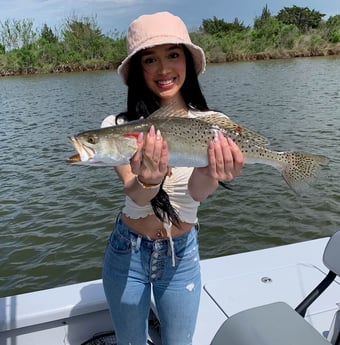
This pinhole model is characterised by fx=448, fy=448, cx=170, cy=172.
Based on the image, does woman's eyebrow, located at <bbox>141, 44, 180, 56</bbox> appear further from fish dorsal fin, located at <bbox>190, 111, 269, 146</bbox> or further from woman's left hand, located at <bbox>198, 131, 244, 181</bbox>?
woman's left hand, located at <bbox>198, 131, 244, 181</bbox>

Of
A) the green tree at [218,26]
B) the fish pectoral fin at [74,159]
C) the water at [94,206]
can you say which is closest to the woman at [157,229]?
the fish pectoral fin at [74,159]

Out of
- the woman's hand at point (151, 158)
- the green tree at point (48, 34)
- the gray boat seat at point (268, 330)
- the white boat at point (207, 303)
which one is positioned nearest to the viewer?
the gray boat seat at point (268, 330)

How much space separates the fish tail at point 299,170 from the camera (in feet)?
8.57

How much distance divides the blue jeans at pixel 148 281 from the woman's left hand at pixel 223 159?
45 cm

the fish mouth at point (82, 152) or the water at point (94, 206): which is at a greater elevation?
the fish mouth at point (82, 152)

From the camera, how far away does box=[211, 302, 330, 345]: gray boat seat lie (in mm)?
1897

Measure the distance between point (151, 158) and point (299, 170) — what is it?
1.01 metres

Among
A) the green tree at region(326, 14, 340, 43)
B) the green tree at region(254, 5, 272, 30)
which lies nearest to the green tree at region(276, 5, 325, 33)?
the green tree at region(254, 5, 272, 30)

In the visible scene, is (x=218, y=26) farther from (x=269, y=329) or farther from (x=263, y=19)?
(x=269, y=329)

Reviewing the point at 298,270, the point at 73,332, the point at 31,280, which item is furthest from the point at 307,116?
the point at 73,332

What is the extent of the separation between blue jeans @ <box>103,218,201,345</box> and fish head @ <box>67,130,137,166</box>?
0.41m

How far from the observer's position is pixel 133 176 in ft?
7.43

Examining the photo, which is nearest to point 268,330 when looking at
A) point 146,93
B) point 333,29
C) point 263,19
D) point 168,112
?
point 168,112

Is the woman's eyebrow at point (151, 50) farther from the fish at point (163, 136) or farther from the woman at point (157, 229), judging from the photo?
the fish at point (163, 136)
